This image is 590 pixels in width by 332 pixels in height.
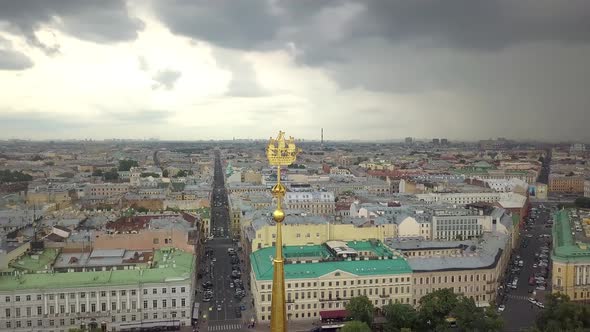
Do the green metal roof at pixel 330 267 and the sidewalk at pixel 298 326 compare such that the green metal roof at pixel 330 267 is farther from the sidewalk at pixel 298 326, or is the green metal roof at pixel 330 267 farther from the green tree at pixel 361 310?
the green tree at pixel 361 310

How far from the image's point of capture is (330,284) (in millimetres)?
49750

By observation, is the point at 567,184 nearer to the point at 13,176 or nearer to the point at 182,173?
the point at 182,173

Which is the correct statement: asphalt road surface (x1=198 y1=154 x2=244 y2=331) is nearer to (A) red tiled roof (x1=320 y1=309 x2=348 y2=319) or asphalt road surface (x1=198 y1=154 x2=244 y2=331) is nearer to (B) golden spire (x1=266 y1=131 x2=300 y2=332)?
(A) red tiled roof (x1=320 y1=309 x2=348 y2=319)

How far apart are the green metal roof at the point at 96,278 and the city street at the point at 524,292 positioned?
29.4 m

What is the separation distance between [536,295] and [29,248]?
51823mm

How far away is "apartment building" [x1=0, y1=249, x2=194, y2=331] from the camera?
45.1m

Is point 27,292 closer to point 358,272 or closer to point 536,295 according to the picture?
point 358,272

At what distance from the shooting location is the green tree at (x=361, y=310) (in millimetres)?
43938

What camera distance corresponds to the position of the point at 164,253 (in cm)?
5609

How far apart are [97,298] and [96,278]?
1789 mm

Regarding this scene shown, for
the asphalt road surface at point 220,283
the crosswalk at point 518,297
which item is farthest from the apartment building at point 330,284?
the crosswalk at point 518,297

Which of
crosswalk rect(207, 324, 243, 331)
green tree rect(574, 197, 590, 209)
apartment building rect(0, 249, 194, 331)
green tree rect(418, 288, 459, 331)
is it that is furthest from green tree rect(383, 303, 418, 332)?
green tree rect(574, 197, 590, 209)

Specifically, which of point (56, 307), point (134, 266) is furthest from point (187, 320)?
point (56, 307)

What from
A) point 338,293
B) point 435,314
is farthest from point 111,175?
point 435,314
